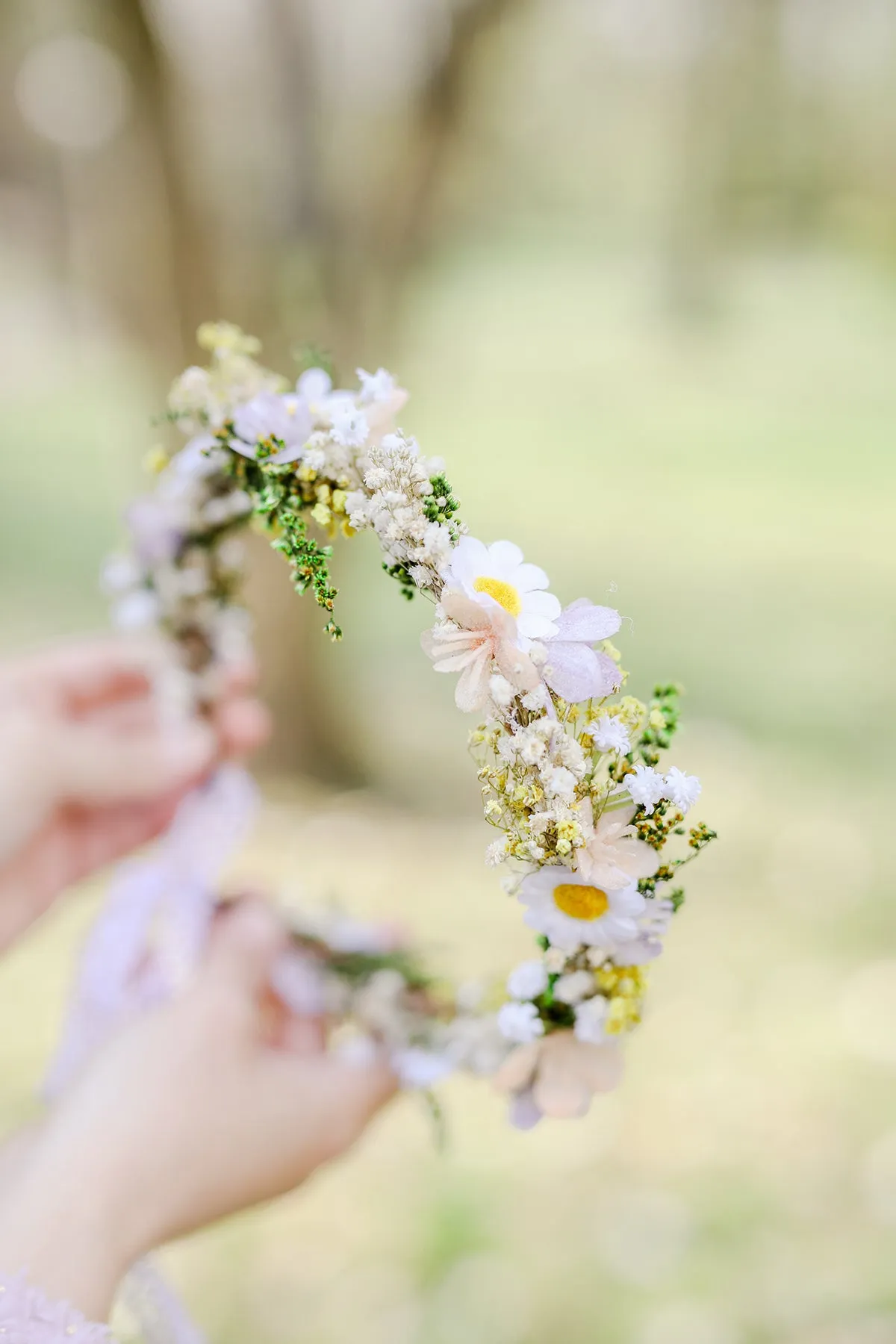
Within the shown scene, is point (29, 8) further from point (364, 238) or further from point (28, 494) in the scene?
point (28, 494)

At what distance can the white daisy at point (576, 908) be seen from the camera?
0.72 m

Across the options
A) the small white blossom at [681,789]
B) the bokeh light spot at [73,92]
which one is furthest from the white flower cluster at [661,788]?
the bokeh light spot at [73,92]

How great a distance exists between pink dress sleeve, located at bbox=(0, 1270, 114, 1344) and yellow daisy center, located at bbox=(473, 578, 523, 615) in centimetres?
58

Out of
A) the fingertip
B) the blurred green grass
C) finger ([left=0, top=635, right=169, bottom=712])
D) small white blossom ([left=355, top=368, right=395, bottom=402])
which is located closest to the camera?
small white blossom ([left=355, top=368, right=395, bottom=402])

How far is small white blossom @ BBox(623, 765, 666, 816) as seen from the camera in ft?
2.21

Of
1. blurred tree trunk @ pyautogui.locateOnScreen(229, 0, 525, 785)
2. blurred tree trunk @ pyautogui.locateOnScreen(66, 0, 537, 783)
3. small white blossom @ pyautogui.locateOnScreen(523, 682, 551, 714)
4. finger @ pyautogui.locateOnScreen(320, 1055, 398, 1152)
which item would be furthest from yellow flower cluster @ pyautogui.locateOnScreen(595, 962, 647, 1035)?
blurred tree trunk @ pyautogui.locateOnScreen(66, 0, 537, 783)

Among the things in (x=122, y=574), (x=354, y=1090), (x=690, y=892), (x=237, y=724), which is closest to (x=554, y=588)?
(x=690, y=892)

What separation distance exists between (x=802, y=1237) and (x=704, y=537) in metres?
3.72

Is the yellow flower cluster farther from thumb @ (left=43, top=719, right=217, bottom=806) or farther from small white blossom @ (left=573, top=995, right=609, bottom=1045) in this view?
thumb @ (left=43, top=719, right=217, bottom=806)

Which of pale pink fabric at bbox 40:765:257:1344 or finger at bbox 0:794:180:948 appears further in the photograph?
finger at bbox 0:794:180:948

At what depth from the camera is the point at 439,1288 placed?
6.18 ft

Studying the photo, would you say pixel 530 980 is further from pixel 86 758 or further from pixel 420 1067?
pixel 86 758

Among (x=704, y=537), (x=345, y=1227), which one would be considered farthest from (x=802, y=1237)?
(x=704, y=537)

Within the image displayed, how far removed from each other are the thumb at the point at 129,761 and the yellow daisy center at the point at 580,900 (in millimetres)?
785
